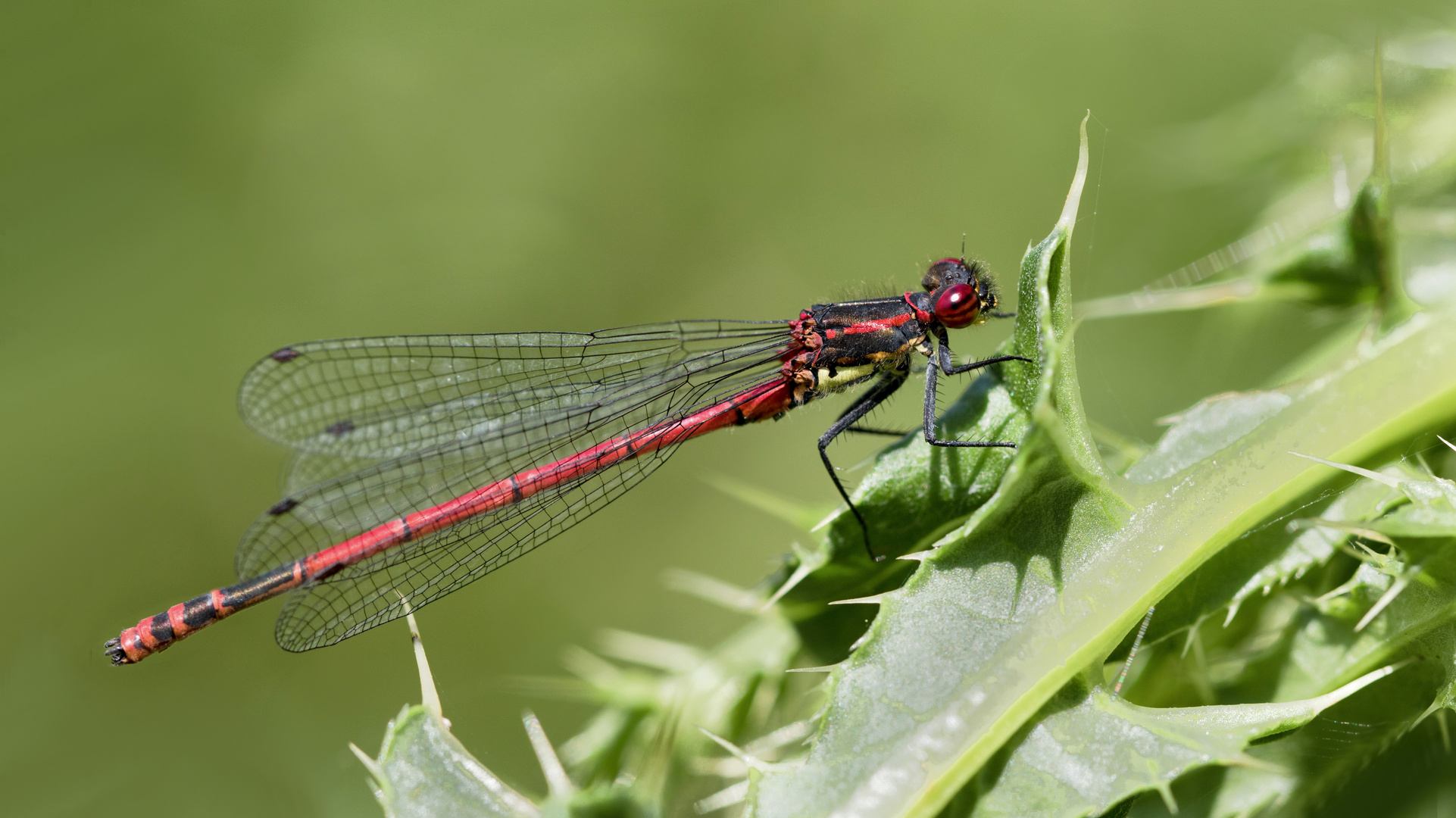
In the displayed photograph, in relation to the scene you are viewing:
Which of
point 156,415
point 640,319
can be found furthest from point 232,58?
point 640,319

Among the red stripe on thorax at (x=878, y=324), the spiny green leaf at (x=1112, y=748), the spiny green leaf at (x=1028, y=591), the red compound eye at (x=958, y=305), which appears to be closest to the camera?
the spiny green leaf at (x=1112, y=748)

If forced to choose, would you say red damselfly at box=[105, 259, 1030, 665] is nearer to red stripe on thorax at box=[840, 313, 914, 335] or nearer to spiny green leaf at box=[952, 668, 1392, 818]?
red stripe on thorax at box=[840, 313, 914, 335]

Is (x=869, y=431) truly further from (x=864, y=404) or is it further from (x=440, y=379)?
(x=440, y=379)

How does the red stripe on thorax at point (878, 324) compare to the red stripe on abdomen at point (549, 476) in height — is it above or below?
below

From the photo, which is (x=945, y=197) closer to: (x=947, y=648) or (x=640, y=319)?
(x=640, y=319)

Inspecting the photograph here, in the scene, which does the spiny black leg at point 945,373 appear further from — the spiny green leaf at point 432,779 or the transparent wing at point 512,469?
the spiny green leaf at point 432,779

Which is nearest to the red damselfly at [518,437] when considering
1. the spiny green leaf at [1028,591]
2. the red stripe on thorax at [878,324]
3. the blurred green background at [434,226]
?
the red stripe on thorax at [878,324]

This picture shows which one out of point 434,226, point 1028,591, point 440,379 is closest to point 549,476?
point 440,379

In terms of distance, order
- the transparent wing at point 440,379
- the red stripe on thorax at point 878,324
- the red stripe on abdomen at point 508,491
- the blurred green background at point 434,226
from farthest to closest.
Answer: the blurred green background at point 434,226 → the transparent wing at point 440,379 → the red stripe on abdomen at point 508,491 → the red stripe on thorax at point 878,324

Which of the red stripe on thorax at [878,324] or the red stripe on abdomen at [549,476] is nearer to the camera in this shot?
the red stripe on thorax at [878,324]

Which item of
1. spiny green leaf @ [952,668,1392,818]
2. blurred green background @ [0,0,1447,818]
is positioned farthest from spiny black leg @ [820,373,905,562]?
blurred green background @ [0,0,1447,818]
